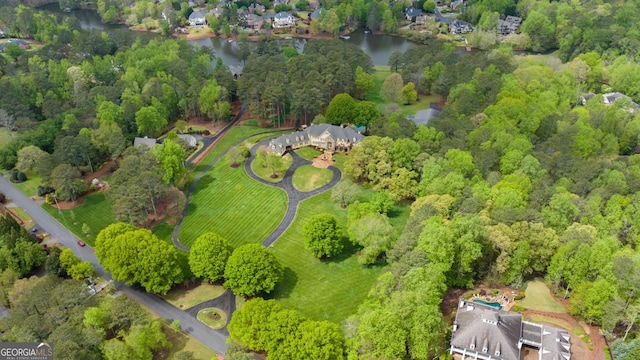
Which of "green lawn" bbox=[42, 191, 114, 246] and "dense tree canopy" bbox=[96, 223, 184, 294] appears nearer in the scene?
"dense tree canopy" bbox=[96, 223, 184, 294]

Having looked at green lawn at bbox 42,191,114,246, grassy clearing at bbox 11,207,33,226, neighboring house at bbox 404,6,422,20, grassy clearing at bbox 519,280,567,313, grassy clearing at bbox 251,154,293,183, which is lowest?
grassy clearing at bbox 11,207,33,226

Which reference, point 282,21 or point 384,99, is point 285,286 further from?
point 282,21

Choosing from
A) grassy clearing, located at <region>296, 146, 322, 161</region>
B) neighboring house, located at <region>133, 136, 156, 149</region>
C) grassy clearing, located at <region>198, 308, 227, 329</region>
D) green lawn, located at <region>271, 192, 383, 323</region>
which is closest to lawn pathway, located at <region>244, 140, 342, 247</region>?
grassy clearing, located at <region>296, 146, 322, 161</region>

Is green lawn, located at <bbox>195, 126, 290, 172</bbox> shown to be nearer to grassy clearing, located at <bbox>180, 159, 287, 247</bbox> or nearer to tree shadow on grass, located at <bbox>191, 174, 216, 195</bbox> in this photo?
tree shadow on grass, located at <bbox>191, 174, 216, 195</bbox>

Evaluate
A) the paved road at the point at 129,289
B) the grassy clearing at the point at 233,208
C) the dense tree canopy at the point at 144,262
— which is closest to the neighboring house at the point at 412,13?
the grassy clearing at the point at 233,208

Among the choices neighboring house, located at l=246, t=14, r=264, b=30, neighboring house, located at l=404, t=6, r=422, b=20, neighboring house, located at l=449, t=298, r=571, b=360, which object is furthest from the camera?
neighboring house, located at l=404, t=6, r=422, b=20

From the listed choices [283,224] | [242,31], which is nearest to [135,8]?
[242,31]

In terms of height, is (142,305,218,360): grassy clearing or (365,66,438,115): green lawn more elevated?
(365,66,438,115): green lawn

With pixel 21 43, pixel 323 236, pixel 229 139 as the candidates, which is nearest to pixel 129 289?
pixel 323 236
